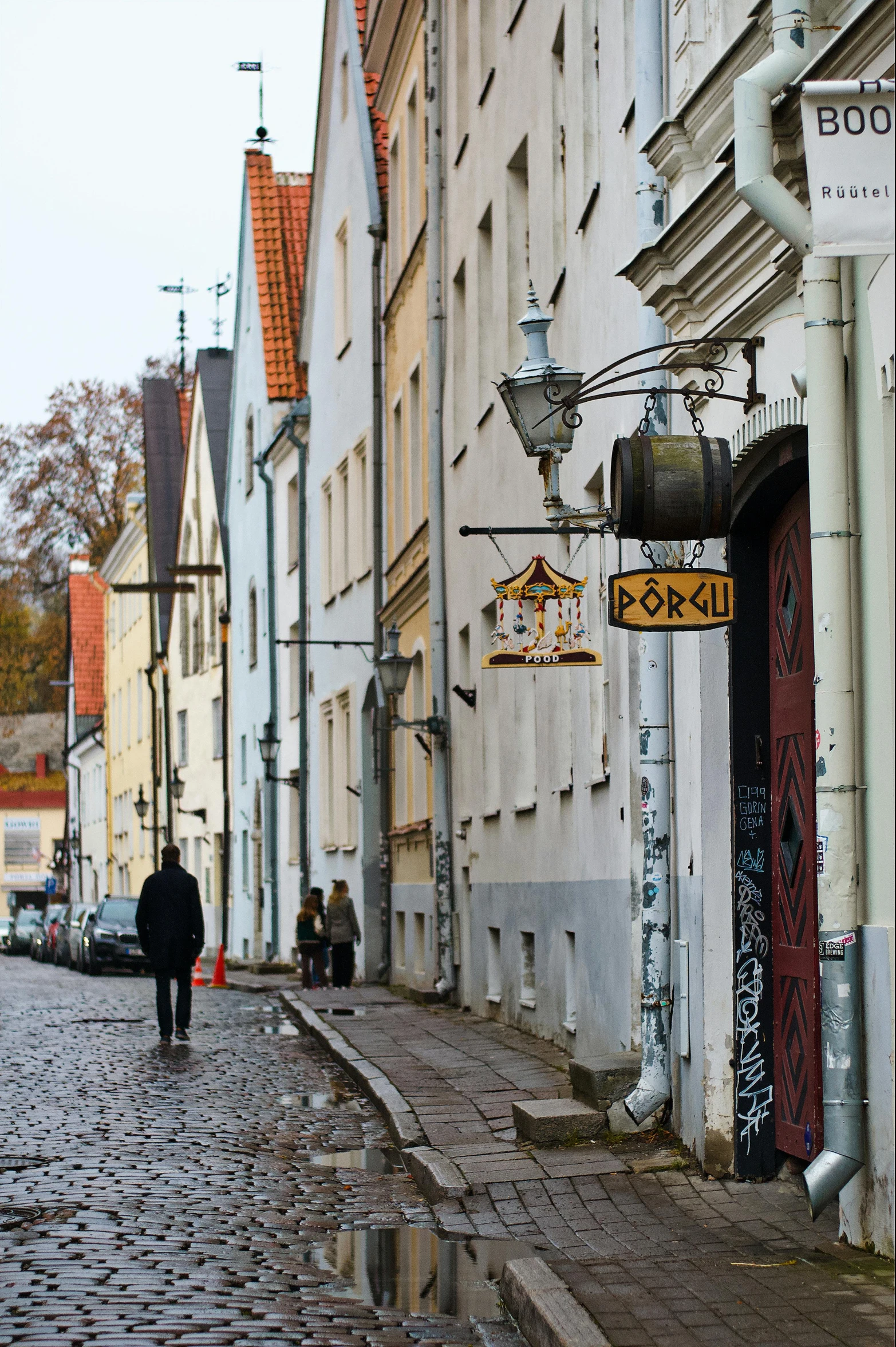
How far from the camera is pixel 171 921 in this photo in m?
18.3

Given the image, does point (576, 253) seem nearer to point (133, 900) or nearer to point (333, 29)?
point (333, 29)

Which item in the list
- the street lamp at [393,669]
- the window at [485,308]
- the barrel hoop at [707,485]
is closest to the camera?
the barrel hoop at [707,485]

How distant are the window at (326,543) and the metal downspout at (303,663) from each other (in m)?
0.98

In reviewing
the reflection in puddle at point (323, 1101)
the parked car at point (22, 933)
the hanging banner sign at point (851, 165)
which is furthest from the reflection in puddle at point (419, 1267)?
the parked car at point (22, 933)

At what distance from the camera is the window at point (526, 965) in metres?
16.9

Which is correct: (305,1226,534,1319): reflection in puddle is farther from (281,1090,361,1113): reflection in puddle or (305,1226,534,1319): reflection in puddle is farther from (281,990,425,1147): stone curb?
(281,1090,361,1113): reflection in puddle

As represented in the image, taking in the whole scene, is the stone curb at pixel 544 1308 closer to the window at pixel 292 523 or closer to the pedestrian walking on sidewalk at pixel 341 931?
the pedestrian walking on sidewalk at pixel 341 931

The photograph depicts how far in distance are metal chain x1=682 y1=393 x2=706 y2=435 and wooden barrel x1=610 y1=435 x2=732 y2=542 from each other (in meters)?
0.27

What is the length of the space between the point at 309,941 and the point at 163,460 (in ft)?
98.7

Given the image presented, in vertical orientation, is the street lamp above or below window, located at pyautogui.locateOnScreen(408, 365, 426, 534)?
below

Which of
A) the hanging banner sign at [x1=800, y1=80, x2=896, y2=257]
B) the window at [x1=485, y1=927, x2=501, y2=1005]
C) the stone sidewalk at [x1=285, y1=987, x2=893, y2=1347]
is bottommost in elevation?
the stone sidewalk at [x1=285, y1=987, x2=893, y2=1347]

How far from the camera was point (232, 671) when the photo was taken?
43.0 meters

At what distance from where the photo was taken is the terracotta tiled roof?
73.4 m

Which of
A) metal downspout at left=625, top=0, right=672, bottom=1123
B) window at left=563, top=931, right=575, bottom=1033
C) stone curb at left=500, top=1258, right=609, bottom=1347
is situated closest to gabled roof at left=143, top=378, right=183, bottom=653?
window at left=563, top=931, right=575, bottom=1033
